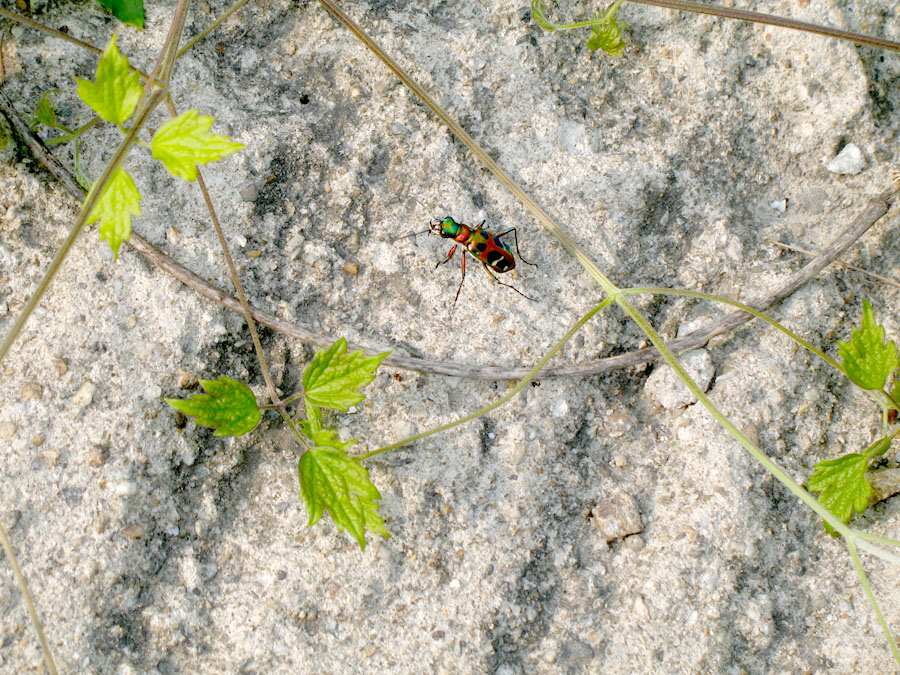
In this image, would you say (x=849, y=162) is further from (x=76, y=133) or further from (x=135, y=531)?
(x=135, y=531)

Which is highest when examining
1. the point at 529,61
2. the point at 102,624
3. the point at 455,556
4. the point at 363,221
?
the point at 529,61

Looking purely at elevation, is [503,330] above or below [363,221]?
below

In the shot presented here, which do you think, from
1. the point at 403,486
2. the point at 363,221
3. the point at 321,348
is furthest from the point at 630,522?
the point at 363,221

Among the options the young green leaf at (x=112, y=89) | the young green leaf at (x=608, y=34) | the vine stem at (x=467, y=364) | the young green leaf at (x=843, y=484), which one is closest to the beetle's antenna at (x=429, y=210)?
the vine stem at (x=467, y=364)

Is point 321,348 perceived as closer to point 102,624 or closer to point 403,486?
point 403,486

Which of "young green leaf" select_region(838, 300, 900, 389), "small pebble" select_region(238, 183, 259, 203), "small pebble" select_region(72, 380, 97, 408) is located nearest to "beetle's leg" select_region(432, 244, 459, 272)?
"small pebble" select_region(238, 183, 259, 203)

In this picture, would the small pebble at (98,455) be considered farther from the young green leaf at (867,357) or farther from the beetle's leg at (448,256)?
the young green leaf at (867,357)

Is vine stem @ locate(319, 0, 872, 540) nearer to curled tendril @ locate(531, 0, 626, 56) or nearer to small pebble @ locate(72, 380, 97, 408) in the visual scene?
curled tendril @ locate(531, 0, 626, 56)
